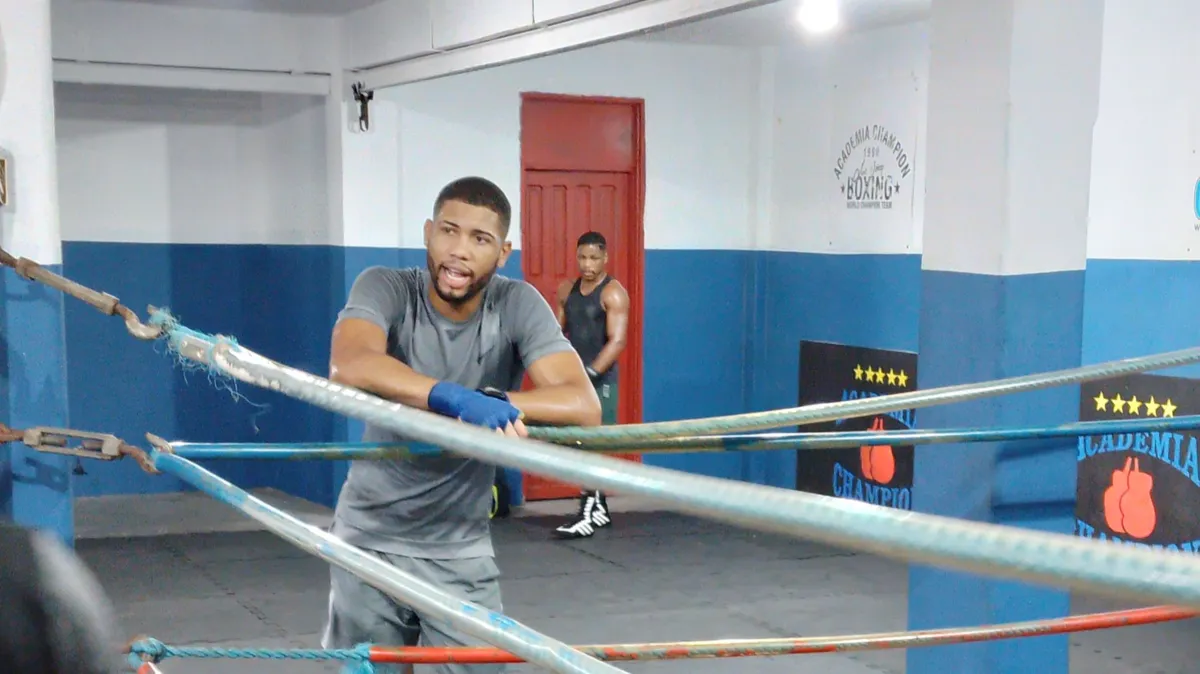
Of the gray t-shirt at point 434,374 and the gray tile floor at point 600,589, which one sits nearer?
the gray t-shirt at point 434,374

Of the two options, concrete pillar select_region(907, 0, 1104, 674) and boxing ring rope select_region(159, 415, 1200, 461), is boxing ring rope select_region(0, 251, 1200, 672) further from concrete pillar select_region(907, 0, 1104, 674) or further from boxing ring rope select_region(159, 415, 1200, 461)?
concrete pillar select_region(907, 0, 1104, 674)

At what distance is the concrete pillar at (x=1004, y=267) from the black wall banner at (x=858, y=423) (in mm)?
3252

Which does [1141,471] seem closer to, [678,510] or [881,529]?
[678,510]

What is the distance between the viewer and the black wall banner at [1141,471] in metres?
5.62

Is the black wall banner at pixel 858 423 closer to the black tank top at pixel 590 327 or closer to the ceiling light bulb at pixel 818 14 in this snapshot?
the black tank top at pixel 590 327

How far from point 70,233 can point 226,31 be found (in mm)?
1639

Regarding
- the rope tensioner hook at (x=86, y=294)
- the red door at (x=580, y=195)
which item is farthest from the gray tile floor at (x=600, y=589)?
the rope tensioner hook at (x=86, y=294)

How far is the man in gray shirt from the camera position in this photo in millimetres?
2873

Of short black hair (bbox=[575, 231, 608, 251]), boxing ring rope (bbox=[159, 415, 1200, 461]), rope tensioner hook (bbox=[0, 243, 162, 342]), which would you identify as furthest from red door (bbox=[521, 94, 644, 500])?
boxing ring rope (bbox=[159, 415, 1200, 461])

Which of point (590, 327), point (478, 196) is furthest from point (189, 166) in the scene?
point (478, 196)

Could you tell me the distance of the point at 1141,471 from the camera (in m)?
5.85

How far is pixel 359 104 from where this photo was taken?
715 cm

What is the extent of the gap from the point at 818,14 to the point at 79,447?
4290 mm

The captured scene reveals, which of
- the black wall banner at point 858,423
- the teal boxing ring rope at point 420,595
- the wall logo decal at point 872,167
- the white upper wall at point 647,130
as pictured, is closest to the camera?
the teal boxing ring rope at point 420,595
